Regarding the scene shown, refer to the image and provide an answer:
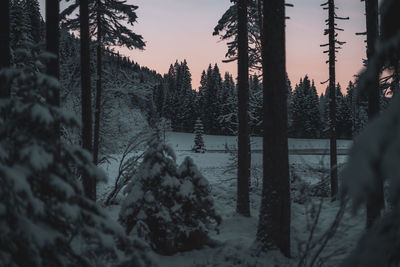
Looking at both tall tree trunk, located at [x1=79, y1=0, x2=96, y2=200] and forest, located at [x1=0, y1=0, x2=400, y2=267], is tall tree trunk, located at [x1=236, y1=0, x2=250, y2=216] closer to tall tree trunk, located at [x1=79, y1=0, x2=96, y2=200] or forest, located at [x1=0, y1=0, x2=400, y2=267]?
forest, located at [x1=0, y1=0, x2=400, y2=267]

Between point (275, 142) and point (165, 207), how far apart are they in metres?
2.69

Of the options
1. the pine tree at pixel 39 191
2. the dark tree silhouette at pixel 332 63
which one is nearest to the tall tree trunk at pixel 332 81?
the dark tree silhouette at pixel 332 63

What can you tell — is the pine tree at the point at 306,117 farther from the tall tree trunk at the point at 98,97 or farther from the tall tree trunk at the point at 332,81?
the tall tree trunk at the point at 98,97

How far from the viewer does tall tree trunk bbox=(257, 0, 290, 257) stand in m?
6.18

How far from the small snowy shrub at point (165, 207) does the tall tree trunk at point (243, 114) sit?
4337 mm

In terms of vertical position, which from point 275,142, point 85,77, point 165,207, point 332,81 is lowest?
point 165,207

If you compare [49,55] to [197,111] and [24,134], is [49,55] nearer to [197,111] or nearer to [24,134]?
[24,134]

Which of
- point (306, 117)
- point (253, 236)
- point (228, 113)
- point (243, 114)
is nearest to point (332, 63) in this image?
point (243, 114)

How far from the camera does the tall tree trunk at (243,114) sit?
11.0m

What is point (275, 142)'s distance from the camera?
630cm

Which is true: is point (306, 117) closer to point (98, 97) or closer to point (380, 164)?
point (98, 97)

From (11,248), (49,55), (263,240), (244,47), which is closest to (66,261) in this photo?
(11,248)

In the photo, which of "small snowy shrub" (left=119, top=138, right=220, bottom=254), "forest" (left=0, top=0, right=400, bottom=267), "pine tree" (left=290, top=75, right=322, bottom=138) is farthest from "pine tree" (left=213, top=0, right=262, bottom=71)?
"pine tree" (left=290, top=75, right=322, bottom=138)

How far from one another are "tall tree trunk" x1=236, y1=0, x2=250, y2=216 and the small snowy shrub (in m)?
4.34
